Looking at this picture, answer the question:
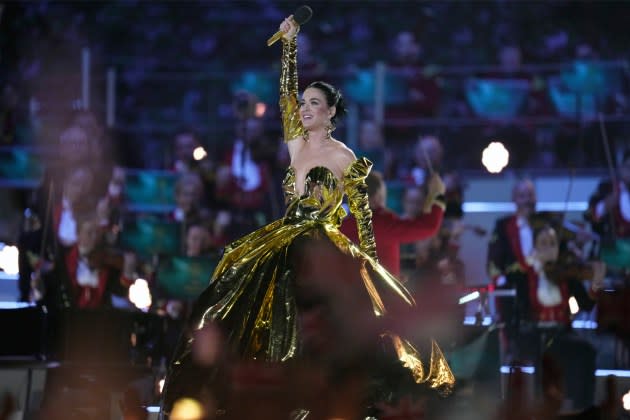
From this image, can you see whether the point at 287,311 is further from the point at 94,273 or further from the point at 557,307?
the point at 94,273

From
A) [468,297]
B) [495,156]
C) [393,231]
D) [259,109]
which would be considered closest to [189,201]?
[259,109]

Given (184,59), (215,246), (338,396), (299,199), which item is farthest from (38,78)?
(338,396)

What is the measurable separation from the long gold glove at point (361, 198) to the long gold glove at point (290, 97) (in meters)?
0.36

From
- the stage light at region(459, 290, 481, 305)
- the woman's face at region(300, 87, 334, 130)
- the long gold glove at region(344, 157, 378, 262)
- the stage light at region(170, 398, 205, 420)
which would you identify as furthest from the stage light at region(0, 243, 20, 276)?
the stage light at region(170, 398, 205, 420)

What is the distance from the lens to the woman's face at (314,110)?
596 centimetres

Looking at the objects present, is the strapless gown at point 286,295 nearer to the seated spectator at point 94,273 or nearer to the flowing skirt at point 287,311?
the flowing skirt at point 287,311

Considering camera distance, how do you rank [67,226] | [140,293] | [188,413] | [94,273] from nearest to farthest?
[188,413] → [140,293] → [94,273] → [67,226]

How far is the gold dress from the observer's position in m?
5.37

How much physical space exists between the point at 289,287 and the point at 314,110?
3.33ft

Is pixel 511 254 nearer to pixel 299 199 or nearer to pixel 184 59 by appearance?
pixel 299 199

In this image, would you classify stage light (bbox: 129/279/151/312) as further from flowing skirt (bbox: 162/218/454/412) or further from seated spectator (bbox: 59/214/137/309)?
flowing skirt (bbox: 162/218/454/412)

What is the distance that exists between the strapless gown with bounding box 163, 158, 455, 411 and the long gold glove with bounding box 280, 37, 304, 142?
503 mm

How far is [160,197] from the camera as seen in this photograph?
10641 millimetres

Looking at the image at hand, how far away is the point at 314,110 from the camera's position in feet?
19.6
